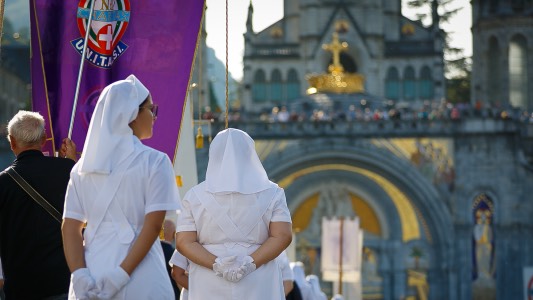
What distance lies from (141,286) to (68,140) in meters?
1.94

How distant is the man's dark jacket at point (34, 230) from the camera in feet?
27.5

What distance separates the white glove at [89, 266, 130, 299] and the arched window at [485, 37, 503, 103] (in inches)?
2438

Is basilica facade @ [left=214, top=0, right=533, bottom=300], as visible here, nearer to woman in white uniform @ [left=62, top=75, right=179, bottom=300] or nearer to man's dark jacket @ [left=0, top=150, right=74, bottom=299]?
man's dark jacket @ [left=0, top=150, right=74, bottom=299]

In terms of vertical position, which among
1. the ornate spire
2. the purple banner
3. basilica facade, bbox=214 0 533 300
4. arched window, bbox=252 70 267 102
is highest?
the ornate spire

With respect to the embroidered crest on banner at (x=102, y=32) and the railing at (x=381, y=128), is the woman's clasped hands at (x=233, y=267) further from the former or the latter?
the railing at (x=381, y=128)

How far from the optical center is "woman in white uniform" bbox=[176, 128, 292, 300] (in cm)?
800

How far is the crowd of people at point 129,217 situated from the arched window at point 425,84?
6261 centimetres

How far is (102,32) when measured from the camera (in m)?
10.8

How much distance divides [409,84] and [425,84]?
2.83 feet

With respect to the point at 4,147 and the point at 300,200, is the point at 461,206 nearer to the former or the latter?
the point at 300,200

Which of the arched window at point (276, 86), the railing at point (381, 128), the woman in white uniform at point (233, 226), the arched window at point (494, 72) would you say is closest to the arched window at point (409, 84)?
the arched window at point (494, 72)

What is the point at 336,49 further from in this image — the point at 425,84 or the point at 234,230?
the point at 234,230

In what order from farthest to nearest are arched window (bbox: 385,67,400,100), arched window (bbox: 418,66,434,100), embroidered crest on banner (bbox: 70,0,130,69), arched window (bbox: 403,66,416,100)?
arched window (bbox: 385,67,400,100) < arched window (bbox: 403,66,416,100) < arched window (bbox: 418,66,434,100) < embroidered crest on banner (bbox: 70,0,130,69)

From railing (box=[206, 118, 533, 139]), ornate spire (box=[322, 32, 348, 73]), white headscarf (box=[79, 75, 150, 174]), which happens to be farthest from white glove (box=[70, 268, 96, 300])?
ornate spire (box=[322, 32, 348, 73])
